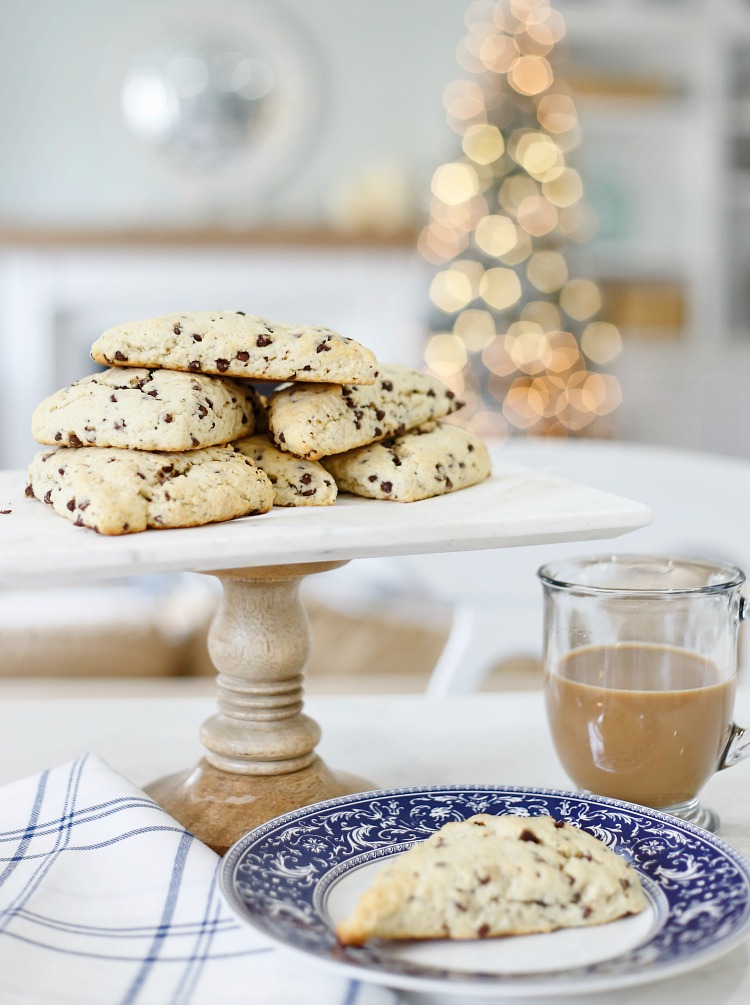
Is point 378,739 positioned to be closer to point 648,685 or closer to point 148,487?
point 648,685

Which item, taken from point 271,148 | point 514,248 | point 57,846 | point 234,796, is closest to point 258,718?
point 234,796

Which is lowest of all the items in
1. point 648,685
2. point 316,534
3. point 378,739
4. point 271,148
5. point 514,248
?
point 378,739

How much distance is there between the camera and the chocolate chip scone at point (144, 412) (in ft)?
2.26

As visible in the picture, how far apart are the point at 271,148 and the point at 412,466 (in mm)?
4432

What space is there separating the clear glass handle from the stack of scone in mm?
262

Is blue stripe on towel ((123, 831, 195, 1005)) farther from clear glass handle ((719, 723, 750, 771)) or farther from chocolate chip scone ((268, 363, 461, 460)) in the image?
clear glass handle ((719, 723, 750, 771))

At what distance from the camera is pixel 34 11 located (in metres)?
4.70

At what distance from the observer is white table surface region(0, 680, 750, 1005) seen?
2.93ft

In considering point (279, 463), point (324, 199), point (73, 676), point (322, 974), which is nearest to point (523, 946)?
point (322, 974)

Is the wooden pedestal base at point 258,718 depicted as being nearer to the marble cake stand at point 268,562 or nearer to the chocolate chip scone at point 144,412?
the marble cake stand at point 268,562

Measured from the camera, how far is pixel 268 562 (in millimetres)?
623

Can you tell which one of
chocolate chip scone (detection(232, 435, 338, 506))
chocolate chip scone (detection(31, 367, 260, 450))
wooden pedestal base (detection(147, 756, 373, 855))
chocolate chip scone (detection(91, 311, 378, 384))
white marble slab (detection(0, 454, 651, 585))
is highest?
chocolate chip scone (detection(91, 311, 378, 384))

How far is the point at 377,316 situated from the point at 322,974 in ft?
14.3

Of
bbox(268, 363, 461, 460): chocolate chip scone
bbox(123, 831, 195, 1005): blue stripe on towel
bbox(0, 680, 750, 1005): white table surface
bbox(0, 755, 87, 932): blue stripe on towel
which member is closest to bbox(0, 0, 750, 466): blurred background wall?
bbox(0, 680, 750, 1005): white table surface
